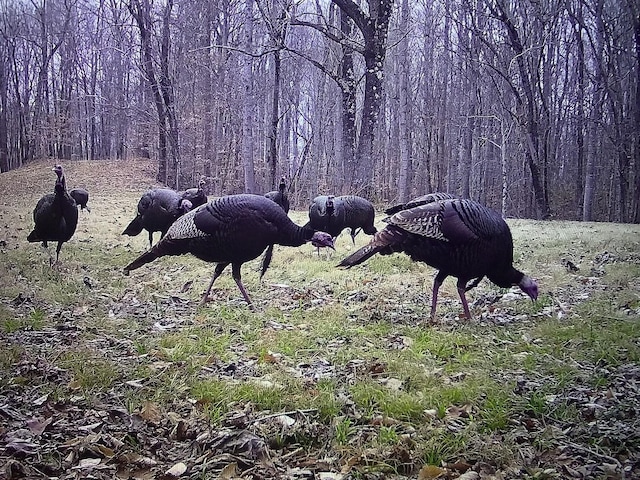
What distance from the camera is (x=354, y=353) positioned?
8.48 feet

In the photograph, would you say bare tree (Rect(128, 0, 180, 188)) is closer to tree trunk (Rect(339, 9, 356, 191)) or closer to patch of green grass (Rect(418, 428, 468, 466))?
tree trunk (Rect(339, 9, 356, 191))

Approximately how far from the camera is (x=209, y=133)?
1288 cm

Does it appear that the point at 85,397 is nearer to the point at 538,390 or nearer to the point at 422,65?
the point at 538,390

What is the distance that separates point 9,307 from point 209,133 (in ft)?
36.9

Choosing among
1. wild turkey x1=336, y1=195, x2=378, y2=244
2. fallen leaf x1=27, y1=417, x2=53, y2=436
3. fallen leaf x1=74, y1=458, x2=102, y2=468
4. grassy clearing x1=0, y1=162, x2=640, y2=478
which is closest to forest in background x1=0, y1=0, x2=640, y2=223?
grassy clearing x1=0, y1=162, x2=640, y2=478

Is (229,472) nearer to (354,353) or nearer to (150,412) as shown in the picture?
(150,412)

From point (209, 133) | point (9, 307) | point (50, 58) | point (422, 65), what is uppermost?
point (422, 65)

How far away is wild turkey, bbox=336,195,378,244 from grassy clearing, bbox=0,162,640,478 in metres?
2.41

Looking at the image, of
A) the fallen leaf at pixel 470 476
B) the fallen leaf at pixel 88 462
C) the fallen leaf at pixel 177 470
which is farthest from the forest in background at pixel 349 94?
the fallen leaf at pixel 470 476

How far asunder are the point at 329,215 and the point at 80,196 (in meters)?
2.77

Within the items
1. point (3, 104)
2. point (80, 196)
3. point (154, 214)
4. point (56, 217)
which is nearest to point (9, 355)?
point (3, 104)

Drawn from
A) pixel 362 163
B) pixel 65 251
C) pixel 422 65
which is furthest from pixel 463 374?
pixel 422 65

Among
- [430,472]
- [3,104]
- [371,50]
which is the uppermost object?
[371,50]

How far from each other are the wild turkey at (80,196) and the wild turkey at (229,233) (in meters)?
0.65
